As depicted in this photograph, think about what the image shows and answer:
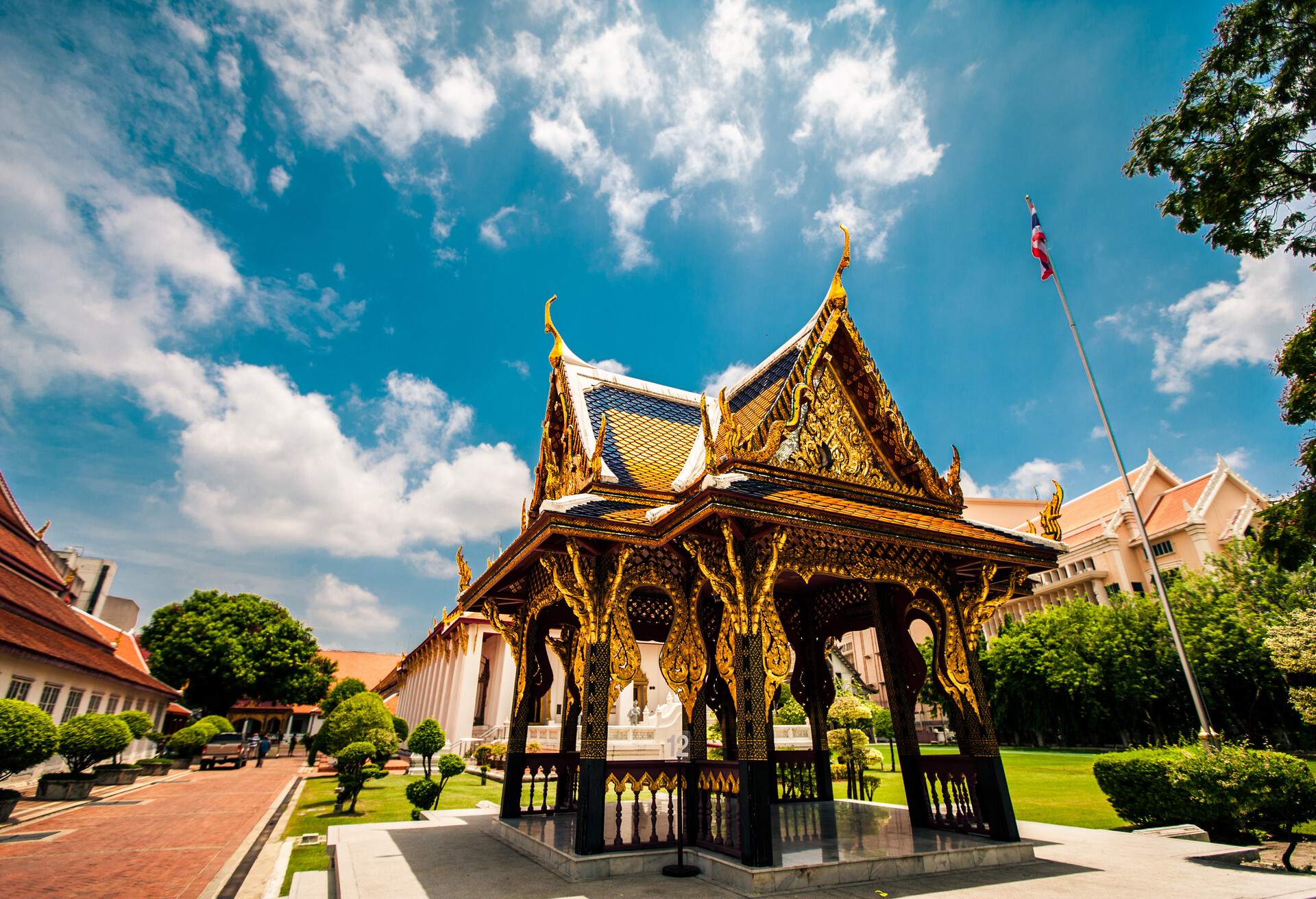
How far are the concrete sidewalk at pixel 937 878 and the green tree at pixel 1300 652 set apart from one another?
15.1 m

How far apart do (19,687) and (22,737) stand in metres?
5.25

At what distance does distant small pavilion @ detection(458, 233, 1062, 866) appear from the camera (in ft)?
22.0

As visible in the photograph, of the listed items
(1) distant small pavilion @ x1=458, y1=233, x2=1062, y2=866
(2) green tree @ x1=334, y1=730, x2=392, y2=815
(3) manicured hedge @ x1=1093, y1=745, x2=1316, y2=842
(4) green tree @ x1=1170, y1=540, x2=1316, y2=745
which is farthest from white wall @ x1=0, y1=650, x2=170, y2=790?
(4) green tree @ x1=1170, y1=540, x2=1316, y2=745

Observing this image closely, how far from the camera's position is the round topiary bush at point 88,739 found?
16562 millimetres

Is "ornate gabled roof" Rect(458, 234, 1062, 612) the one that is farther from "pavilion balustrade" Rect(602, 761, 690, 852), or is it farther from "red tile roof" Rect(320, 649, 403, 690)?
"red tile roof" Rect(320, 649, 403, 690)

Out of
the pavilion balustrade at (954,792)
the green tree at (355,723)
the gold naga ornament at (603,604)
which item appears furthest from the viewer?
the green tree at (355,723)

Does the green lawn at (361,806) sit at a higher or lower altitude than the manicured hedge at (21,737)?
lower

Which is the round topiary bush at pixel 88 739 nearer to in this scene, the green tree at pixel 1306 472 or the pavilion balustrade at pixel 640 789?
the pavilion balustrade at pixel 640 789

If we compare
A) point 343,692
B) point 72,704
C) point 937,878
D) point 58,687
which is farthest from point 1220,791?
point 343,692

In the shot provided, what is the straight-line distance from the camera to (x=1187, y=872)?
6.30 m

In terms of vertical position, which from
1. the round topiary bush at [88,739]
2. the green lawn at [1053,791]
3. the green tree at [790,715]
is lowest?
the green lawn at [1053,791]

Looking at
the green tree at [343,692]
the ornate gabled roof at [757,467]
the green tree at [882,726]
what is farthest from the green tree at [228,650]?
the ornate gabled roof at [757,467]

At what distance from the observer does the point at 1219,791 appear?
306 inches

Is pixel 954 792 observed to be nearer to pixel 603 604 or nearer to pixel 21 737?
pixel 603 604
